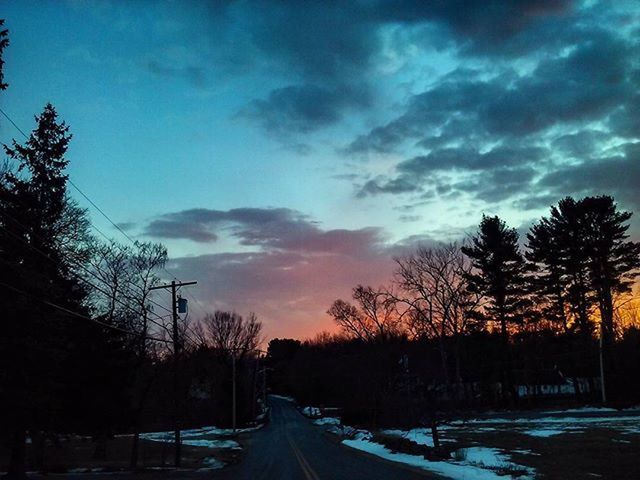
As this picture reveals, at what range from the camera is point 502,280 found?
233 feet

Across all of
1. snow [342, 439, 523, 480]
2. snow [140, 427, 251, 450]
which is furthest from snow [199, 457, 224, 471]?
snow [342, 439, 523, 480]

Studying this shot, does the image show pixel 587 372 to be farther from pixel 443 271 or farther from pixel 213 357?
pixel 213 357

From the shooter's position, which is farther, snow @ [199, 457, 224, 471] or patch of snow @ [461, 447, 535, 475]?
snow @ [199, 457, 224, 471]

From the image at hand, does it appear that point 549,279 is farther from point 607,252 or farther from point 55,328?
point 55,328

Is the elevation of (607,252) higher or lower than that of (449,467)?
higher

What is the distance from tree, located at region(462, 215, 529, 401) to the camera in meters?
70.1

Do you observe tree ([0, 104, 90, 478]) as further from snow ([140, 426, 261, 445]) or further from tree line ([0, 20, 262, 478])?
snow ([140, 426, 261, 445])

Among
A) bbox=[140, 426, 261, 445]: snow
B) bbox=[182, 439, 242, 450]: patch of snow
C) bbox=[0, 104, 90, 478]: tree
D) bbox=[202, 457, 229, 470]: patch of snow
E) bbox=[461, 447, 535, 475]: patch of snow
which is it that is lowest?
bbox=[140, 426, 261, 445]: snow

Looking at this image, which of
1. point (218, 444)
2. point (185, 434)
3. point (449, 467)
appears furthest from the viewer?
point (185, 434)

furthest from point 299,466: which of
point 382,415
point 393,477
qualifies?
point 382,415

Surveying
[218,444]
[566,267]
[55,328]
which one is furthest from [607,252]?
[55,328]

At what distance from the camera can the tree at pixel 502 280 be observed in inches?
2761

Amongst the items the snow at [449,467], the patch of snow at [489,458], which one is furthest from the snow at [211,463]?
the patch of snow at [489,458]

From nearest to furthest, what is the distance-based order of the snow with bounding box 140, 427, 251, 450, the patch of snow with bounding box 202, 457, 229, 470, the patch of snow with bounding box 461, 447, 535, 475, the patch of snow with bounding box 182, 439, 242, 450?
the patch of snow with bounding box 461, 447, 535, 475
the patch of snow with bounding box 202, 457, 229, 470
the patch of snow with bounding box 182, 439, 242, 450
the snow with bounding box 140, 427, 251, 450
